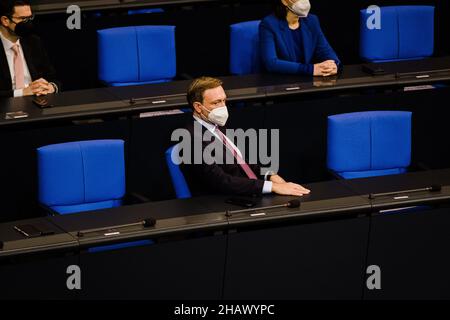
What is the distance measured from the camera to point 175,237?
4996 mm

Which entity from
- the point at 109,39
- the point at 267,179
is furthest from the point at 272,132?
the point at 109,39

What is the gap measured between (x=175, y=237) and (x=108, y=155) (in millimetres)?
802

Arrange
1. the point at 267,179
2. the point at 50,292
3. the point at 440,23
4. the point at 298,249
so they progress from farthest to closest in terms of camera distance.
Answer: the point at 440,23
the point at 267,179
the point at 298,249
the point at 50,292

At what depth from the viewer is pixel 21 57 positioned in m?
6.41

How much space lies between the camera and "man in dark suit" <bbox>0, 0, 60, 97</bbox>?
247 inches

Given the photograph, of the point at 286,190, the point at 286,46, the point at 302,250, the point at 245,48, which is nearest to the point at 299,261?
the point at 302,250

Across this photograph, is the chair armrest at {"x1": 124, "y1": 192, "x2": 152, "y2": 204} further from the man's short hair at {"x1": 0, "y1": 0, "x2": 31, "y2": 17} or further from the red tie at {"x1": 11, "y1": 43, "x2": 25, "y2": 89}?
the man's short hair at {"x1": 0, "y1": 0, "x2": 31, "y2": 17}

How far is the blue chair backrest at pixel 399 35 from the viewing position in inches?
286

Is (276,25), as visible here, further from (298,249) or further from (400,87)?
(298,249)

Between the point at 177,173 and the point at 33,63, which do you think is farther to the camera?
the point at 33,63

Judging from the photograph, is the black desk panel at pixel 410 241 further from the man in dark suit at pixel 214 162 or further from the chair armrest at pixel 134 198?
the chair armrest at pixel 134 198

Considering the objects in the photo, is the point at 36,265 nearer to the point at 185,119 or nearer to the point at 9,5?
the point at 185,119

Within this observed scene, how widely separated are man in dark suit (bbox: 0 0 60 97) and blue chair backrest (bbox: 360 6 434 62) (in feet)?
6.40

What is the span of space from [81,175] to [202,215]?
795 millimetres
